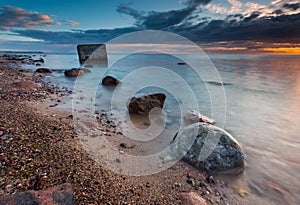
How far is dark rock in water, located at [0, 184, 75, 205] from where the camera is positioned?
1717 millimetres

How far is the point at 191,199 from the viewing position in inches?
92.7

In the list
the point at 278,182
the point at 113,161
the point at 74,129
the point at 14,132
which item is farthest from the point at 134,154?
the point at 278,182

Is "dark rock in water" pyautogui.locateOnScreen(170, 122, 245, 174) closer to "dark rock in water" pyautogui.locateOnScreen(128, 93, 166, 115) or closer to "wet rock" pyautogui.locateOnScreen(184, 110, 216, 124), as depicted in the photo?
"wet rock" pyautogui.locateOnScreen(184, 110, 216, 124)

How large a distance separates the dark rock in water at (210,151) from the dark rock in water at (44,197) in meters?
2.30

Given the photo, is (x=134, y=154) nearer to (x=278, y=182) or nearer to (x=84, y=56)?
(x=278, y=182)

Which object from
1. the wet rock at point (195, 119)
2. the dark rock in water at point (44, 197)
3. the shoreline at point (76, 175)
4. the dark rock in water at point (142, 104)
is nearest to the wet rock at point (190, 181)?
the shoreline at point (76, 175)

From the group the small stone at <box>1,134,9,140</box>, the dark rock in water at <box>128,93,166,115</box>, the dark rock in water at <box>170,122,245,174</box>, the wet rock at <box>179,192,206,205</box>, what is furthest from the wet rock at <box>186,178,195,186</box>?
the dark rock in water at <box>128,93,166,115</box>

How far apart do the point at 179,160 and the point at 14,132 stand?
3.45 meters

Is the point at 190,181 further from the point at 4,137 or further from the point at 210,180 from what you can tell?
the point at 4,137

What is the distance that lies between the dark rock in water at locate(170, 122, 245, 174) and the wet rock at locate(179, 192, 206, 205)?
2.57ft

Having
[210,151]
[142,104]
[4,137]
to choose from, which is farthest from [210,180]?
[4,137]

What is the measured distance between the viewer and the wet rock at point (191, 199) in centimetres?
230

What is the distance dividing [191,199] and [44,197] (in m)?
1.99

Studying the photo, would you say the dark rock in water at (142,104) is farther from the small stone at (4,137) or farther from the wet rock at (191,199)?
the wet rock at (191,199)
